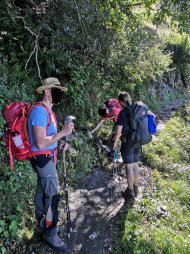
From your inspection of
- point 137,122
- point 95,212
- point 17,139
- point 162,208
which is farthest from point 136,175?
point 17,139

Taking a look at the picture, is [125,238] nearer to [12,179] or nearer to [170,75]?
[12,179]

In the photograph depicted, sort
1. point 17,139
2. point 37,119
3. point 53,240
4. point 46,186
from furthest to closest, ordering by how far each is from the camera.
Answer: point 53,240 < point 46,186 < point 17,139 < point 37,119

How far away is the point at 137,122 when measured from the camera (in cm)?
595

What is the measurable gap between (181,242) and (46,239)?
8.46 ft

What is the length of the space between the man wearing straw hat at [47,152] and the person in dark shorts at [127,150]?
6.27 feet

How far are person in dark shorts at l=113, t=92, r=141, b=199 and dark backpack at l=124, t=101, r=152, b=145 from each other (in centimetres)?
10

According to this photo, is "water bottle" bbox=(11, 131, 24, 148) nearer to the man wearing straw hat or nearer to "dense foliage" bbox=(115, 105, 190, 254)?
the man wearing straw hat

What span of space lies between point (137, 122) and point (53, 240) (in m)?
2.75

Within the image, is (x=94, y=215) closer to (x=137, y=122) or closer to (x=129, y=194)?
(x=129, y=194)

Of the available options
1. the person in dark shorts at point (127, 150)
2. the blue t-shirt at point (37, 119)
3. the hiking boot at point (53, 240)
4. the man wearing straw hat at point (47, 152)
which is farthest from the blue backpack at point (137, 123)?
the hiking boot at point (53, 240)

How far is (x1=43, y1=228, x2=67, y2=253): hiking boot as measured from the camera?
4.68 meters

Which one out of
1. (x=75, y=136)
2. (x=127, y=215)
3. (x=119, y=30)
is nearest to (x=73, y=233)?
(x=127, y=215)

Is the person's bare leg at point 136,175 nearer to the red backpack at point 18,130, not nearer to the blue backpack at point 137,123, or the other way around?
the blue backpack at point 137,123

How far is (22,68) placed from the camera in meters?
7.71
